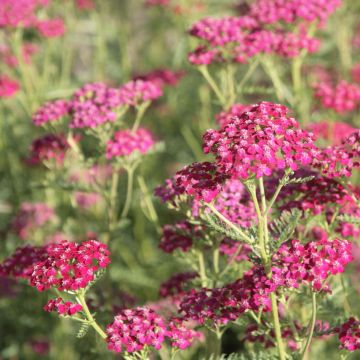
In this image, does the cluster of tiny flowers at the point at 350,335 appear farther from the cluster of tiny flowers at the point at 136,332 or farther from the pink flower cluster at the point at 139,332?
the cluster of tiny flowers at the point at 136,332

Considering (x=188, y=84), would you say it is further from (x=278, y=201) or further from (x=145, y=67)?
(x=278, y=201)

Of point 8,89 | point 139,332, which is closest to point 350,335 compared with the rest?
point 139,332

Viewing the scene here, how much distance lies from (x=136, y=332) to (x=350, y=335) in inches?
50.2

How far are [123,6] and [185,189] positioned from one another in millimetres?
9335

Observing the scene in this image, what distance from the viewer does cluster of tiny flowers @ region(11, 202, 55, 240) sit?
272 inches

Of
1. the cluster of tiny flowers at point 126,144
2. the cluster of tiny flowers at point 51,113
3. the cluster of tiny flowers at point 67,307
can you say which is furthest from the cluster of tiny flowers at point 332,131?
the cluster of tiny flowers at point 67,307

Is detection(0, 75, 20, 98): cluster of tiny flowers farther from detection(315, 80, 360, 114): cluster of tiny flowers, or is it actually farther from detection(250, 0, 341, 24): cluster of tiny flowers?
detection(315, 80, 360, 114): cluster of tiny flowers

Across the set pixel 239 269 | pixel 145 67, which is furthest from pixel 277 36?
pixel 145 67

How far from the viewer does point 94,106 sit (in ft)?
18.6

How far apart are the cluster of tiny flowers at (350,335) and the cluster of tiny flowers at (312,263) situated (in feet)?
1.16

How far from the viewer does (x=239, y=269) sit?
16.1 feet

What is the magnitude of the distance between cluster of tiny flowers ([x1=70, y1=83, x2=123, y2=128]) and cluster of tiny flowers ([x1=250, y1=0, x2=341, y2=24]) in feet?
5.93

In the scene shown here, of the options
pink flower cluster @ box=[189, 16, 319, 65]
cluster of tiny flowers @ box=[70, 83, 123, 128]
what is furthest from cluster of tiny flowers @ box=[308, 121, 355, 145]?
cluster of tiny flowers @ box=[70, 83, 123, 128]

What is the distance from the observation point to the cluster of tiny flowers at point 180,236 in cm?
488
